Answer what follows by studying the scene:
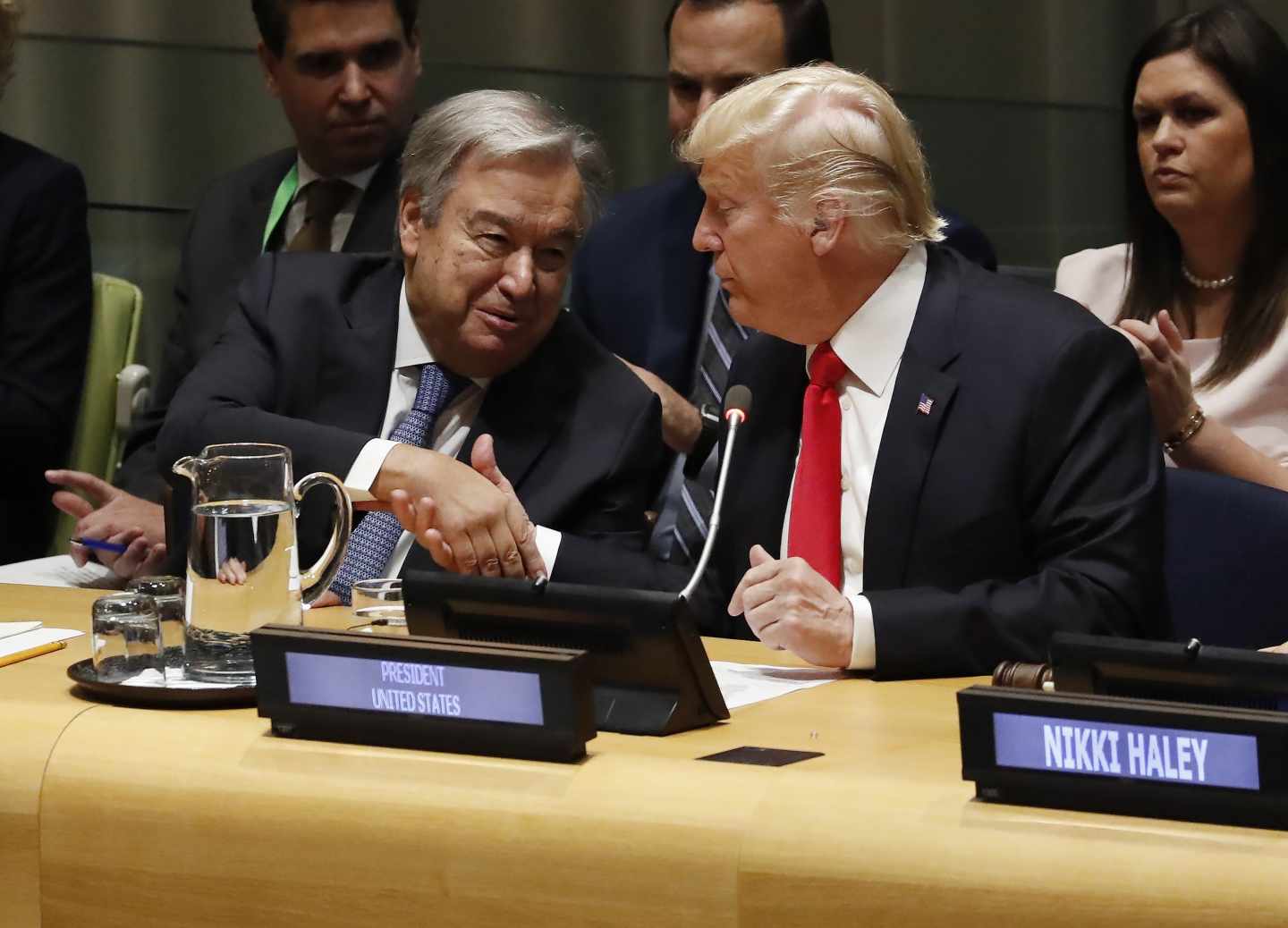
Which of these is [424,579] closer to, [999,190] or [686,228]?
[686,228]

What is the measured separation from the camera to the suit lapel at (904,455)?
210 centimetres

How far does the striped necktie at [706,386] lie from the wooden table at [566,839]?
0.97m

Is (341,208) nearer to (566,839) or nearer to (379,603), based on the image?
(379,603)

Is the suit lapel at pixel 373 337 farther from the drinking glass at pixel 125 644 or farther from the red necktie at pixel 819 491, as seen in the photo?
the drinking glass at pixel 125 644

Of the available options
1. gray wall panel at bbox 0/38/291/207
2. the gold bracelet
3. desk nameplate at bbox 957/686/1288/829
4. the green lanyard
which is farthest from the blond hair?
gray wall panel at bbox 0/38/291/207

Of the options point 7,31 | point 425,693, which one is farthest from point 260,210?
point 425,693

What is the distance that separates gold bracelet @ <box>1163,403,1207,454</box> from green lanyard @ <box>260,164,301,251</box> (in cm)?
171

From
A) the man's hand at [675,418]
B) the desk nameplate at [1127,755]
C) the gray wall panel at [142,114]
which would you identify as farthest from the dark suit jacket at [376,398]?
the gray wall panel at [142,114]

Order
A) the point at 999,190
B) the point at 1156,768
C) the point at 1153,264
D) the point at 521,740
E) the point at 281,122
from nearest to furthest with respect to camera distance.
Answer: the point at 1156,768, the point at 521,740, the point at 1153,264, the point at 999,190, the point at 281,122

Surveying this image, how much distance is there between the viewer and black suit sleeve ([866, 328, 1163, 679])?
1870 mm

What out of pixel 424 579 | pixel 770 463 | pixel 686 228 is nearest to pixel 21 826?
pixel 424 579

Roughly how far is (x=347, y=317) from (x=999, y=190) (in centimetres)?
159

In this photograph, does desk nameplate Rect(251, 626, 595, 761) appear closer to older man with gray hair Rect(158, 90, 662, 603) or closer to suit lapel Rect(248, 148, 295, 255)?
older man with gray hair Rect(158, 90, 662, 603)

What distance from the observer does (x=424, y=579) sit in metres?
1.67
